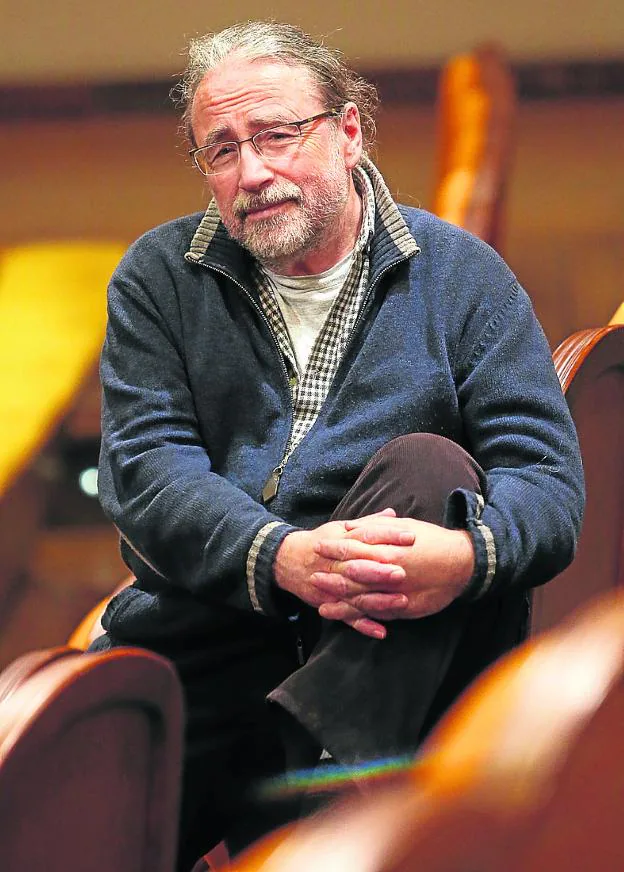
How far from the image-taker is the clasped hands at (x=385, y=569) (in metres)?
0.86

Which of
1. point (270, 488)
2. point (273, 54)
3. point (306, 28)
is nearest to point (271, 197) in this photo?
point (273, 54)

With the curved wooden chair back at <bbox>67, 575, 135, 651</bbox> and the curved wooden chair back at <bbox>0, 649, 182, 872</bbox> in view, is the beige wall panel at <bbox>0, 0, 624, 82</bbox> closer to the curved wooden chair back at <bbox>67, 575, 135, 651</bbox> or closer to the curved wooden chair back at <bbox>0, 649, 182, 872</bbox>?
the curved wooden chair back at <bbox>67, 575, 135, 651</bbox>

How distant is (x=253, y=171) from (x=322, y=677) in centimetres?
45

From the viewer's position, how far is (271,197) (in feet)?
3.54

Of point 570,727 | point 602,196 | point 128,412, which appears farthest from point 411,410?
point 602,196

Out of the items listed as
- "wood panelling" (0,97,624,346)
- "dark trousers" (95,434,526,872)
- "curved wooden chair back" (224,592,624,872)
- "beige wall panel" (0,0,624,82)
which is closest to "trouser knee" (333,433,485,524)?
"dark trousers" (95,434,526,872)

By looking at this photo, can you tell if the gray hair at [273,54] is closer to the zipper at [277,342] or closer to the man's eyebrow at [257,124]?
the man's eyebrow at [257,124]

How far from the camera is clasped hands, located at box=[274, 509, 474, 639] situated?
0.86m

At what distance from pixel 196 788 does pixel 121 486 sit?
0.25m

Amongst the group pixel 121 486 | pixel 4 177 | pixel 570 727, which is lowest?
pixel 4 177

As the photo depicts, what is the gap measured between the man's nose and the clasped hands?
33 centimetres

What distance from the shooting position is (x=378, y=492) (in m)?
0.91

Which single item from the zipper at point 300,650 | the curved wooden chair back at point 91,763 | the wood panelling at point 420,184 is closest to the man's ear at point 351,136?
the zipper at point 300,650

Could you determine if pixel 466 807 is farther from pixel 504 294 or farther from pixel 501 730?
A: pixel 504 294
